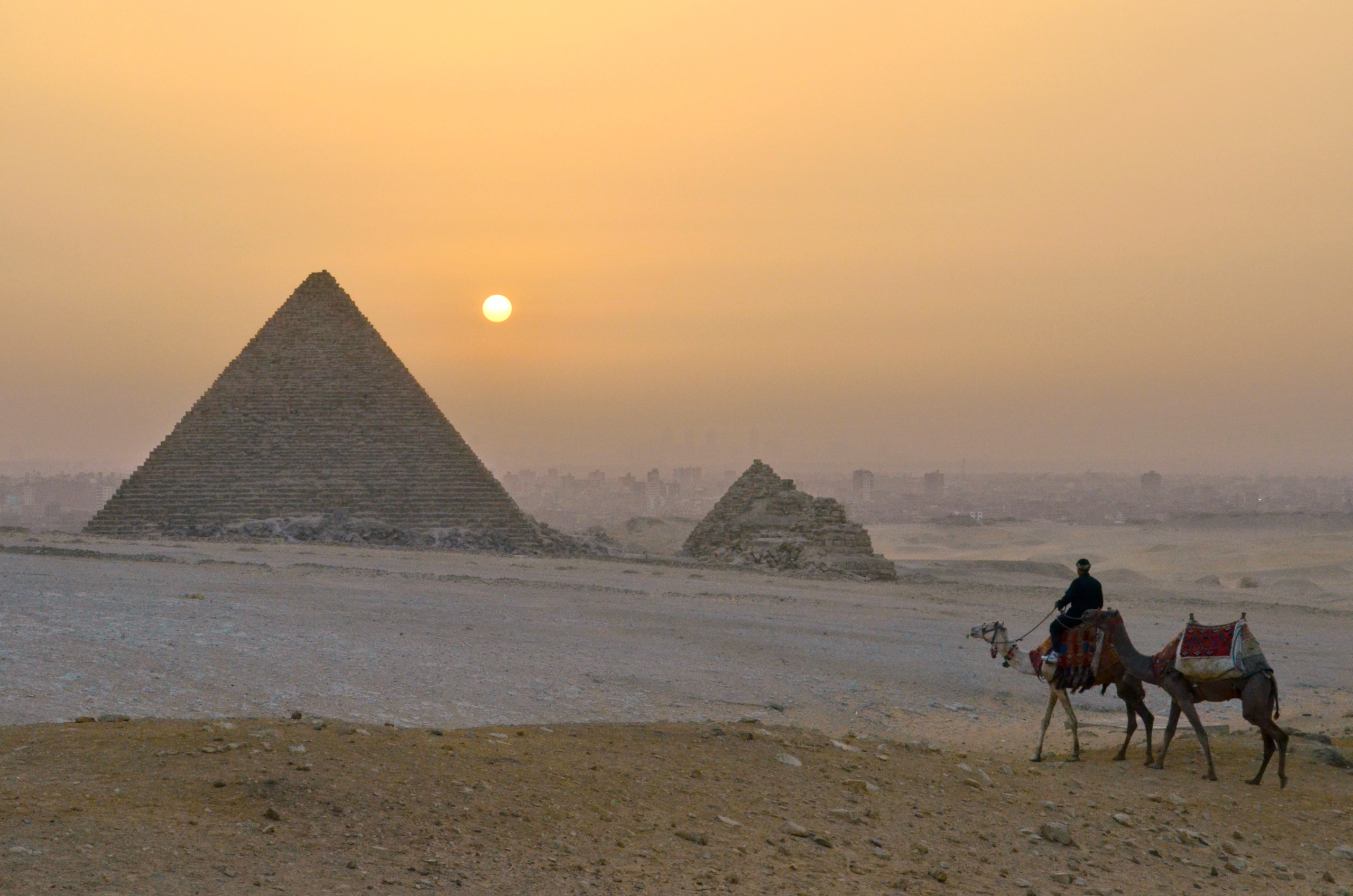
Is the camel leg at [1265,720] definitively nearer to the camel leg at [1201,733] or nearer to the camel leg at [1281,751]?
the camel leg at [1281,751]

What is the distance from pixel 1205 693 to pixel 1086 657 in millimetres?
740

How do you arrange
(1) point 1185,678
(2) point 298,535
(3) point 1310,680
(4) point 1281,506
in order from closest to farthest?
(1) point 1185,678 → (3) point 1310,680 → (2) point 298,535 → (4) point 1281,506

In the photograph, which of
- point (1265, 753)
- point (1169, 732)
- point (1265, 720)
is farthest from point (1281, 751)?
point (1169, 732)

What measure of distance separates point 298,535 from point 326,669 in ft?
65.0

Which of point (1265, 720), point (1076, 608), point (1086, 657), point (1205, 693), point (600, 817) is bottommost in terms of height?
point (600, 817)

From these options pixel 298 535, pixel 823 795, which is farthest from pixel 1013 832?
pixel 298 535

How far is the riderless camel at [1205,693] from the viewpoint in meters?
7.31

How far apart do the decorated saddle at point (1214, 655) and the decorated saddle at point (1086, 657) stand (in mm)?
292

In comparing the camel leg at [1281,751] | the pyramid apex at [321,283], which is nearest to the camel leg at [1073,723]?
the camel leg at [1281,751]

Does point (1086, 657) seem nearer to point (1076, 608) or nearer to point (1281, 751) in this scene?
point (1076, 608)

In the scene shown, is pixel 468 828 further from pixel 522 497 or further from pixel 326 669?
pixel 522 497

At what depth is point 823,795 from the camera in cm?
642

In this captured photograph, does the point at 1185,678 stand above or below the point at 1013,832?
above

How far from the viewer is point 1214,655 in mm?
A: 7527
